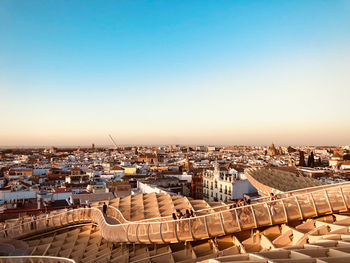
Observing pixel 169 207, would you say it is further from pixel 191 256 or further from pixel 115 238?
pixel 191 256

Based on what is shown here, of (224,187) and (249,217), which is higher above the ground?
(249,217)

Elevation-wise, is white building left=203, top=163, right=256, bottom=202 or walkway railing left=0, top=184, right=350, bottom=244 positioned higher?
walkway railing left=0, top=184, right=350, bottom=244

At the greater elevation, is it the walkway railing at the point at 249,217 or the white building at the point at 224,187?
the walkway railing at the point at 249,217

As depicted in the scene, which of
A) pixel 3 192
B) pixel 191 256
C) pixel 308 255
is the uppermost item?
pixel 308 255

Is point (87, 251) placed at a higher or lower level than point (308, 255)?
lower

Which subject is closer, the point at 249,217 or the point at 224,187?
the point at 249,217

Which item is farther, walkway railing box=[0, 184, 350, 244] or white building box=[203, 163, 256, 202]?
white building box=[203, 163, 256, 202]

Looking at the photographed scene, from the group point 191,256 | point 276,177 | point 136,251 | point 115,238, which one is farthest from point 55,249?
point 276,177

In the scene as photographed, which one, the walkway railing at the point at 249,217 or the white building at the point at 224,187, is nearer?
the walkway railing at the point at 249,217
